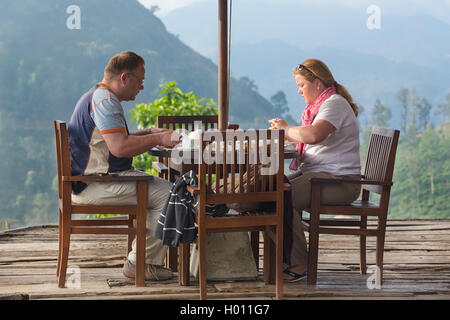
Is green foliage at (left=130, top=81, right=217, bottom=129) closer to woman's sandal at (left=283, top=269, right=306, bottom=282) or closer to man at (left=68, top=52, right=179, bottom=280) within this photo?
man at (left=68, top=52, right=179, bottom=280)

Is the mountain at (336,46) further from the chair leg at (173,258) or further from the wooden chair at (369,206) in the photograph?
the chair leg at (173,258)

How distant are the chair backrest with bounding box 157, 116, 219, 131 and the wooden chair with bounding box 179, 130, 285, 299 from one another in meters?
1.31

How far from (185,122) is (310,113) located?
113cm

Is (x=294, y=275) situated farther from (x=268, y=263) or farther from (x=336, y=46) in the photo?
(x=336, y=46)

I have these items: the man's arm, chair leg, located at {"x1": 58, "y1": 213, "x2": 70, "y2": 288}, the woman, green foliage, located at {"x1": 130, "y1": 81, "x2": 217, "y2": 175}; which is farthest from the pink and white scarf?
green foliage, located at {"x1": 130, "y1": 81, "x2": 217, "y2": 175}

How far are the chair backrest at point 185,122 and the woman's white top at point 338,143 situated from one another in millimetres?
1187

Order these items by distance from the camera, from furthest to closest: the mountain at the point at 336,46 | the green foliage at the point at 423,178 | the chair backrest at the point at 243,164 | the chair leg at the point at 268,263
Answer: the mountain at the point at 336,46
the green foliage at the point at 423,178
the chair leg at the point at 268,263
the chair backrest at the point at 243,164

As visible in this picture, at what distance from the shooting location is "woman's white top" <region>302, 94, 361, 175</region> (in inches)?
149

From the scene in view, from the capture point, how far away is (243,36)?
2988 centimetres

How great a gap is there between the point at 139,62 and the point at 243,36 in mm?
26627

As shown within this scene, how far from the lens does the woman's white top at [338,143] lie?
380 centimetres

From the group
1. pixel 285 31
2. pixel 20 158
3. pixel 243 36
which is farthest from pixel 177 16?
pixel 20 158

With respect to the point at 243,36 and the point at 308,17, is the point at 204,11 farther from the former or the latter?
the point at 308,17

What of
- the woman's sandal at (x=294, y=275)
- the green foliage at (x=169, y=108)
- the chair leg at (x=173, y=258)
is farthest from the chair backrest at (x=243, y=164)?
the green foliage at (x=169, y=108)
